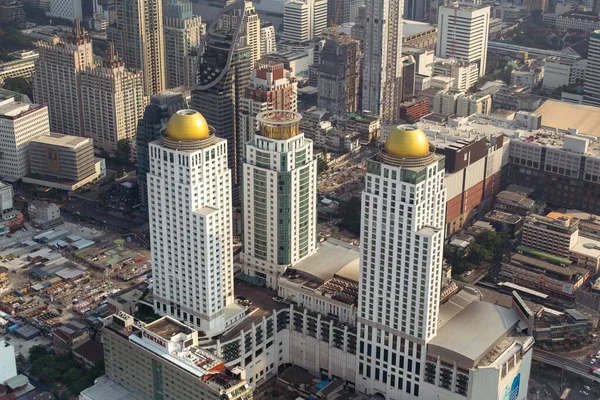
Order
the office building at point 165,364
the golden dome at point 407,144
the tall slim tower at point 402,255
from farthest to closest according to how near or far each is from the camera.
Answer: the golden dome at point 407,144 → the tall slim tower at point 402,255 → the office building at point 165,364

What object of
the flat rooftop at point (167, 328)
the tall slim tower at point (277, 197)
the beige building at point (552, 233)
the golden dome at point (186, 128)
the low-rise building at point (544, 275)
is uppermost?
the golden dome at point (186, 128)

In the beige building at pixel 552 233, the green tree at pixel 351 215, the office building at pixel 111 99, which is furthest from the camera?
the office building at pixel 111 99

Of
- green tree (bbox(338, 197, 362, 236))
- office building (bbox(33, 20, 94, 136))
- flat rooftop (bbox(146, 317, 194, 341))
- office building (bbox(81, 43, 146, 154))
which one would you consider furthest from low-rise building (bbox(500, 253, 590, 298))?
office building (bbox(33, 20, 94, 136))

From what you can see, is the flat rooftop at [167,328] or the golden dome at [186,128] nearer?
the flat rooftop at [167,328]

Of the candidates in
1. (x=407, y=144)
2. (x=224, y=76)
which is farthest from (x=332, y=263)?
(x=224, y=76)

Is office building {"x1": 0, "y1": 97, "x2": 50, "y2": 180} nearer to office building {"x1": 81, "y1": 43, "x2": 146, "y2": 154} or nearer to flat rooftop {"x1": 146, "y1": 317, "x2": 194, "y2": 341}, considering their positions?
office building {"x1": 81, "y1": 43, "x2": 146, "y2": 154}

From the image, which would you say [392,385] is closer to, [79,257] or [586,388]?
[586,388]

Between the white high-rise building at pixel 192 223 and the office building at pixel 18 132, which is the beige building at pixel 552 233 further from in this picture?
the office building at pixel 18 132

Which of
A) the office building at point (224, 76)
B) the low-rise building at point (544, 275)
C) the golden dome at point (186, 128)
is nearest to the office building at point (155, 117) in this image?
the office building at point (224, 76)

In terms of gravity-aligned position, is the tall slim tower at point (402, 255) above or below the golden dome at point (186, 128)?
below

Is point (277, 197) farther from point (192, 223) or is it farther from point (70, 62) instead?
point (70, 62)
